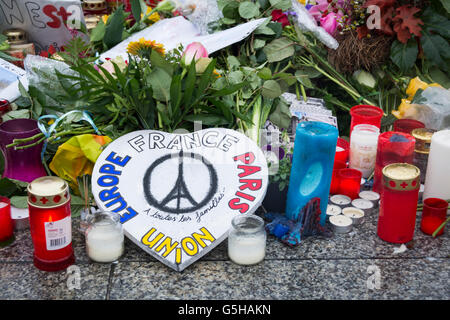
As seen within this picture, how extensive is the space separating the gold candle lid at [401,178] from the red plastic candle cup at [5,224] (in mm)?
1339

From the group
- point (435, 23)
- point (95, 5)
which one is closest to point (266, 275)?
point (435, 23)

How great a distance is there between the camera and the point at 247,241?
1.71 m

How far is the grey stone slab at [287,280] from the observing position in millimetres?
1612

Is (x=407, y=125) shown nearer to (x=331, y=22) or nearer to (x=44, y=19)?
(x=331, y=22)

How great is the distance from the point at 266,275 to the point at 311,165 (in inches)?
17.2

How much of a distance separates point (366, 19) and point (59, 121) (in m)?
1.54

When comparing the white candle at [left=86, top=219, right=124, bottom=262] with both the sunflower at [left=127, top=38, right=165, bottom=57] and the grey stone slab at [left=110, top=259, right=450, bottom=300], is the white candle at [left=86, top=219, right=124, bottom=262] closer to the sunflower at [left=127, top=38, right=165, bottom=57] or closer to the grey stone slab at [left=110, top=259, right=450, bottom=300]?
the grey stone slab at [left=110, top=259, right=450, bottom=300]

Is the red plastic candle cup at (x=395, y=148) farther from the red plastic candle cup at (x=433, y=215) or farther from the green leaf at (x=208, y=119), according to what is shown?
the green leaf at (x=208, y=119)

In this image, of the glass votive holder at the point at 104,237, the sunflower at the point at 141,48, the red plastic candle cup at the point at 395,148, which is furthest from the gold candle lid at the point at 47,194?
the red plastic candle cup at the point at 395,148

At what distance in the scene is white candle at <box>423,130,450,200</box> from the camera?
1984 mm

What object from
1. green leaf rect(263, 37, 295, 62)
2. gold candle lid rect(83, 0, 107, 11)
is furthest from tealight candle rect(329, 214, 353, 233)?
gold candle lid rect(83, 0, 107, 11)

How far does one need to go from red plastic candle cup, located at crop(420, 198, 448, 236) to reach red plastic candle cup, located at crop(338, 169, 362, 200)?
11.4 inches

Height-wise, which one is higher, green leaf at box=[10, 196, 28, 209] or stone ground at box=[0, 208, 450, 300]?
green leaf at box=[10, 196, 28, 209]
